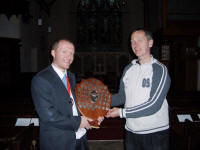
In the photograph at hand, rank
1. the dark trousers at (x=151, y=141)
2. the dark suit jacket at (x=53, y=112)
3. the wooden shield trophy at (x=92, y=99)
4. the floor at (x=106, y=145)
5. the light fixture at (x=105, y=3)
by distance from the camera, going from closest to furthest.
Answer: the dark suit jacket at (x=53, y=112), the wooden shield trophy at (x=92, y=99), the dark trousers at (x=151, y=141), the floor at (x=106, y=145), the light fixture at (x=105, y=3)

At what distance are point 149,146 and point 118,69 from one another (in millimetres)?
10288

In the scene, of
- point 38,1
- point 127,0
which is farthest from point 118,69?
point 38,1

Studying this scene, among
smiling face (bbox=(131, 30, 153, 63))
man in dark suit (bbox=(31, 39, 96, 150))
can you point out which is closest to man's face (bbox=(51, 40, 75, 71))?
man in dark suit (bbox=(31, 39, 96, 150))

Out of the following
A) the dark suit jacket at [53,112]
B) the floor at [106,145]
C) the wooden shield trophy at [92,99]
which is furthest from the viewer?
the floor at [106,145]

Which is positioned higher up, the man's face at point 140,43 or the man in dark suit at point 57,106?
the man's face at point 140,43

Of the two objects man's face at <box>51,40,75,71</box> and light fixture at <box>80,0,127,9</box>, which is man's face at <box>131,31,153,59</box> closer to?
man's face at <box>51,40,75,71</box>

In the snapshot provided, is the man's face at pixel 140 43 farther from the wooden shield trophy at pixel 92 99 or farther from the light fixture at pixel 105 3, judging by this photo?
the light fixture at pixel 105 3

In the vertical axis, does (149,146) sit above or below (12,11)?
below

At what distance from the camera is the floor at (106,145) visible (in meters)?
3.21

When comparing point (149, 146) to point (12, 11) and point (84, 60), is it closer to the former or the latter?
point (12, 11)

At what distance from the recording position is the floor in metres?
3.21

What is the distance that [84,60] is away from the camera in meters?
11.8

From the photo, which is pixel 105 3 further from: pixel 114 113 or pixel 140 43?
pixel 114 113

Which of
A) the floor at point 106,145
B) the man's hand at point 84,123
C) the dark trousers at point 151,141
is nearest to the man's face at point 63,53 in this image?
the man's hand at point 84,123
